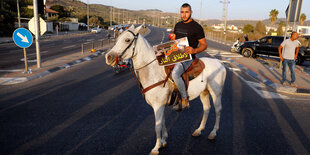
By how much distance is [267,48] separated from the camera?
1930cm

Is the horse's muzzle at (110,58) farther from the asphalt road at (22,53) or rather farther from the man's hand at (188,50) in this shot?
the asphalt road at (22,53)

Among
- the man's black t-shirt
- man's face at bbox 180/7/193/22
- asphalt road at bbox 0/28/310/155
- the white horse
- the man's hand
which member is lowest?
asphalt road at bbox 0/28/310/155

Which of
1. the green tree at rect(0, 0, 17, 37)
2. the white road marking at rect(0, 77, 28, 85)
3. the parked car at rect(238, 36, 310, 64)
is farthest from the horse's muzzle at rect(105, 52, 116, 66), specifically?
the green tree at rect(0, 0, 17, 37)

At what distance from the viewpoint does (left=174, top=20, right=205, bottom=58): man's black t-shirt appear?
4.15 m

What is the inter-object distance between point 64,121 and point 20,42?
637 cm

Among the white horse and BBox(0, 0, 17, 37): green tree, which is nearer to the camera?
the white horse

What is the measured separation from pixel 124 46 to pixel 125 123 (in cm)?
264

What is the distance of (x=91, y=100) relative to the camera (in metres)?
7.29

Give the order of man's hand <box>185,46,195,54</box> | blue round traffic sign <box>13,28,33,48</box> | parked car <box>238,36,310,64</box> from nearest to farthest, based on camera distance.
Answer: man's hand <box>185,46,195,54</box> → blue round traffic sign <box>13,28,33,48</box> → parked car <box>238,36,310,64</box>

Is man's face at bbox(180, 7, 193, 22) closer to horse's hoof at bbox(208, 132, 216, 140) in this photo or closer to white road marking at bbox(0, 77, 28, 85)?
horse's hoof at bbox(208, 132, 216, 140)

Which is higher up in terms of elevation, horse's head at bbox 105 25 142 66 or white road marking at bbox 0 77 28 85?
horse's head at bbox 105 25 142 66

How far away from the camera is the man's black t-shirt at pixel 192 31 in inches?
163

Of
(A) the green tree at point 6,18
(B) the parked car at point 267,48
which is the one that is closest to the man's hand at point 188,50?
(B) the parked car at point 267,48

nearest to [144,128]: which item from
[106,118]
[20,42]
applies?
[106,118]
